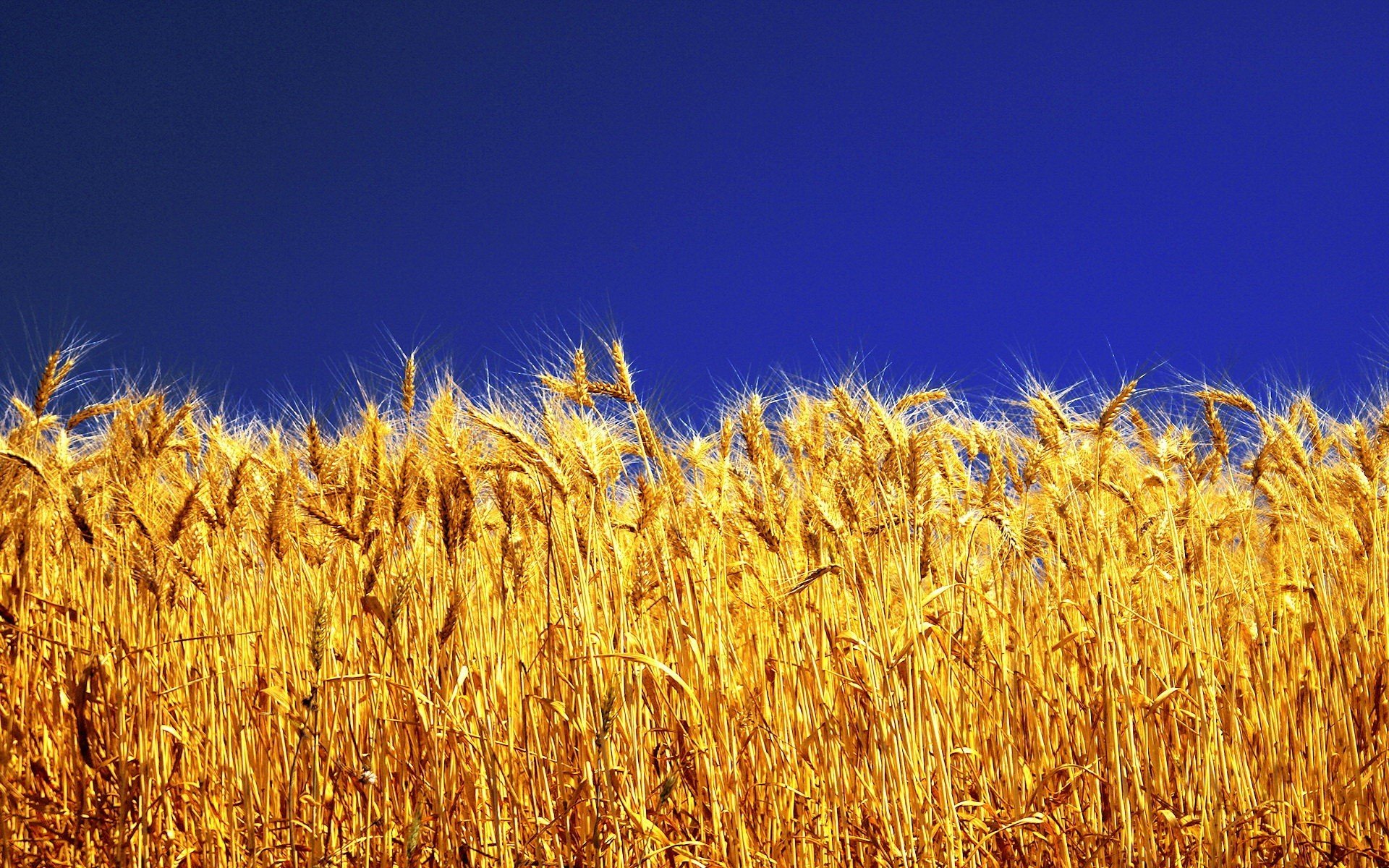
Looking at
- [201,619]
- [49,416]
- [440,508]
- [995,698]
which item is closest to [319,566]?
[201,619]

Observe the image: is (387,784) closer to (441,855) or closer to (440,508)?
(441,855)

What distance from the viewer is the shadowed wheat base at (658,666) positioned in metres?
1.97

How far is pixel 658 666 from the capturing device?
185cm

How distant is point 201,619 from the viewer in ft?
9.18

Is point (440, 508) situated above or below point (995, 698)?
above

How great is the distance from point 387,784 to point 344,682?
374 millimetres

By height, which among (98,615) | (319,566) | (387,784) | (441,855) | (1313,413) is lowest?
(441,855)

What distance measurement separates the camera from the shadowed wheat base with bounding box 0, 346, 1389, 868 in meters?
1.97

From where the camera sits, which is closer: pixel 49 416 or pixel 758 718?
pixel 758 718

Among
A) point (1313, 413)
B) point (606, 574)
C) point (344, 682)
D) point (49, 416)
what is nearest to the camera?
point (606, 574)

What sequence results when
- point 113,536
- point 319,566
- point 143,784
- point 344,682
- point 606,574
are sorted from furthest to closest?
point 319,566 → point 113,536 → point 344,682 → point 606,574 → point 143,784

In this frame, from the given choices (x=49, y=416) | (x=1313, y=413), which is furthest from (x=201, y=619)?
(x=1313, y=413)

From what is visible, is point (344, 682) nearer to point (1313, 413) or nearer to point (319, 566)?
point (319, 566)

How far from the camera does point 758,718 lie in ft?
7.28
